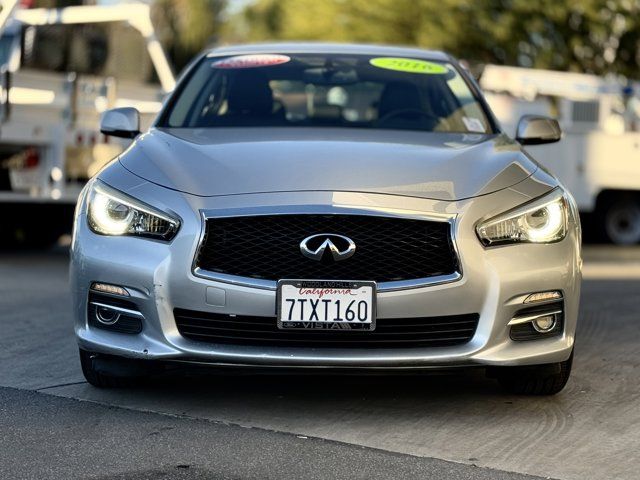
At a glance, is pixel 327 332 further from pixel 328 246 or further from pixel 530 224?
pixel 530 224

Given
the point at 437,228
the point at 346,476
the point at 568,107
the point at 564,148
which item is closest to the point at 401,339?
the point at 437,228

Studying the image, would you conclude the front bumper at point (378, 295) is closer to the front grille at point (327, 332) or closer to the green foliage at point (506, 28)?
the front grille at point (327, 332)

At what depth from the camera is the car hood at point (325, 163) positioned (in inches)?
213

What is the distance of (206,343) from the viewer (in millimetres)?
5293

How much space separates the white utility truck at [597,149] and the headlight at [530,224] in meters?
10.6

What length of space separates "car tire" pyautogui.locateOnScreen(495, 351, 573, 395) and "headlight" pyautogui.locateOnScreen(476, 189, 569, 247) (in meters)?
0.55

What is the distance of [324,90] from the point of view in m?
7.48

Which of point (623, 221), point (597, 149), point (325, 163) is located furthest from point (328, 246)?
point (623, 221)

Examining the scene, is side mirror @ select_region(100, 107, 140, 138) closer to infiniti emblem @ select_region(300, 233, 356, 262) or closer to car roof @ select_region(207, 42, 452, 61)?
car roof @ select_region(207, 42, 452, 61)

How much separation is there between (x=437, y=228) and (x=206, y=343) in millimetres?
997

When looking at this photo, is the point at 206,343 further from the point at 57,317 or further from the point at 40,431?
the point at 57,317

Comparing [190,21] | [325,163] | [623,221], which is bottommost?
[190,21]

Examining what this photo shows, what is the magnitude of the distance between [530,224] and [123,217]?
1.62 metres

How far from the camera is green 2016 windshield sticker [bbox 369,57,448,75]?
23.7ft
